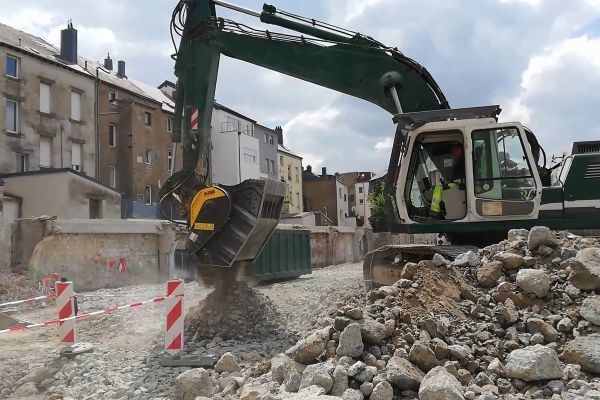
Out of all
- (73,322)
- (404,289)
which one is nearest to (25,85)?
(73,322)

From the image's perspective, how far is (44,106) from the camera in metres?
29.5

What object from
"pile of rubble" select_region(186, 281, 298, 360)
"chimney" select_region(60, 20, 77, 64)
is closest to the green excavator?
"pile of rubble" select_region(186, 281, 298, 360)

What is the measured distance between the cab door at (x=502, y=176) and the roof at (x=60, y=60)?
26472 millimetres

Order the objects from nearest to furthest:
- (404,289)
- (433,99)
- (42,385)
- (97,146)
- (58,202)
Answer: (404,289) < (42,385) < (433,99) < (58,202) < (97,146)

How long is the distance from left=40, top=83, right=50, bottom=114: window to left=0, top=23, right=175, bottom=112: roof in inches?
54.4

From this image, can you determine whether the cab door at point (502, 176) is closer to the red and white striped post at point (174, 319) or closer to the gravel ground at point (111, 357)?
the gravel ground at point (111, 357)

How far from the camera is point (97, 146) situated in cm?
3288

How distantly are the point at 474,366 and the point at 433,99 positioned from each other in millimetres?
4767

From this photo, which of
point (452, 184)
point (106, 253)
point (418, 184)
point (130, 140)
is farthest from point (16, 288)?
point (130, 140)

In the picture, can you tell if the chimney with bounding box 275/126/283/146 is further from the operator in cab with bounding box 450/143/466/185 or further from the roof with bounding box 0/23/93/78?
the operator in cab with bounding box 450/143/466/185

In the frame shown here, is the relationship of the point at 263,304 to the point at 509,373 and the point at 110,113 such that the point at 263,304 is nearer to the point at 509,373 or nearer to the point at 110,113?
the point at 509,373

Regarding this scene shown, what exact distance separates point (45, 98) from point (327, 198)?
134 ft

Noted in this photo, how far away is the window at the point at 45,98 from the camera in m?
29.3

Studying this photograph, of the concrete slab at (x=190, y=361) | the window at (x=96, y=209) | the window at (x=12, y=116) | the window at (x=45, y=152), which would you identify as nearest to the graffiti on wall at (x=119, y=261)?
the window at (x=96, y=209)
